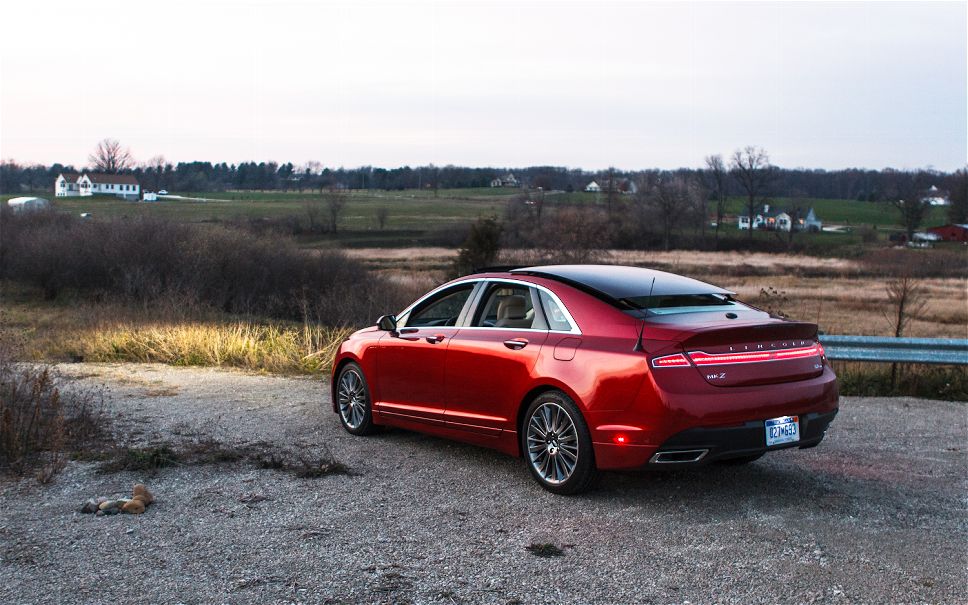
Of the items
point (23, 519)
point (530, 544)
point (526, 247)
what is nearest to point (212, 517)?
point (23, 519)

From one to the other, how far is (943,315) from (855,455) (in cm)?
2770

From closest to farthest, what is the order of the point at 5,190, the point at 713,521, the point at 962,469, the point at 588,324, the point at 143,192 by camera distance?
the point at 713,521 < the point at 588,324 < the point at 962,469 < the point at 5,190 < the point at 143,192

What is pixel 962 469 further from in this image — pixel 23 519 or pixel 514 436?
pixel 23 519

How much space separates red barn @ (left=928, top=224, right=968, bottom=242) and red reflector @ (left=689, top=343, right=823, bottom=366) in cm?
9115

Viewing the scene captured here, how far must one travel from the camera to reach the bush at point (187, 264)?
106 ft

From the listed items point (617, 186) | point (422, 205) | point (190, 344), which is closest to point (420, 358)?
point (190, 344)

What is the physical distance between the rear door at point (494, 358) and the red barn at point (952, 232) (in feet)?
299

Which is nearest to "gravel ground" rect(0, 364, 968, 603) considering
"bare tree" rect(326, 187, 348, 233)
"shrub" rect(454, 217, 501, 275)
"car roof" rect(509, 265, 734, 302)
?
"car roof" rect(509, 265, 734, 302)

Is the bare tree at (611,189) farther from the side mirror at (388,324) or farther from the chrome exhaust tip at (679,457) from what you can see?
the chrome exhaust tip at (679,457)

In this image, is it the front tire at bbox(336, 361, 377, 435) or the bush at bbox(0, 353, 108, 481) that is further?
the front tire at bbox(336, 361, 377, 435)

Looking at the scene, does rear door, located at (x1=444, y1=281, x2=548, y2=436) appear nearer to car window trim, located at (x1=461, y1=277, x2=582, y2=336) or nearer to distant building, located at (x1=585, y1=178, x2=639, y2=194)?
car window trim, located at (x1=461, y1=277, x2=582, y2=336)

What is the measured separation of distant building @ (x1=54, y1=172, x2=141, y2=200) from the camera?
9650 cm

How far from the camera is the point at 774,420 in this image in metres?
6.05

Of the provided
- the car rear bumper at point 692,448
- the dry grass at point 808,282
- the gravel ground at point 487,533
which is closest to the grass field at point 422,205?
the dry grass at point 808,282
